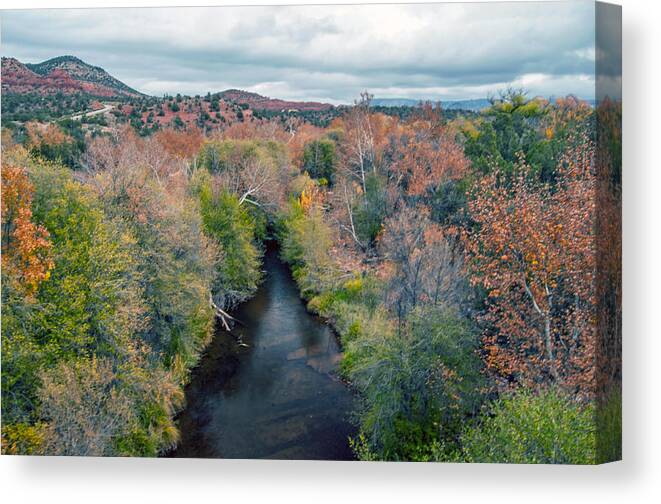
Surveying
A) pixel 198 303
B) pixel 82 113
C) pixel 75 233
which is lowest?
pixel 198 303

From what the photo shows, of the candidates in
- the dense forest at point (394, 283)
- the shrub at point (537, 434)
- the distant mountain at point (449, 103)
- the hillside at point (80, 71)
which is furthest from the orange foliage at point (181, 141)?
the shrub at point (537, 434)

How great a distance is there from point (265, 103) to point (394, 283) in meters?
4.11

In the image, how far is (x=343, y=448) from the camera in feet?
33.8

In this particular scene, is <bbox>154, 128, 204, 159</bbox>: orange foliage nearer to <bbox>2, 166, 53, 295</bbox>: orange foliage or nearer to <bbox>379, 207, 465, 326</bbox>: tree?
<bbox>2, 166, 53, 295</bbox>: orange foliage

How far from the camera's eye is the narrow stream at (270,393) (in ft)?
32.7

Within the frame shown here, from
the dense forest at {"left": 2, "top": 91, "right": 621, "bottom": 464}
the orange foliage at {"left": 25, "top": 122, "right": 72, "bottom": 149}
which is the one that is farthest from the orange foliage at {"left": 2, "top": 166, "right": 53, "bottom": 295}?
the orange foliage at {"left": 25, "top": 122, "right": 72, "bottom": 149}

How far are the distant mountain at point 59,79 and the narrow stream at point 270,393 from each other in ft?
19.7

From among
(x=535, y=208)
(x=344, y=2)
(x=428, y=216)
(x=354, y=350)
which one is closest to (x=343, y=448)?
(x=354, y=350)

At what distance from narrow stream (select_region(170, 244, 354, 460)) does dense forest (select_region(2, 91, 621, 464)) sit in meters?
0.41

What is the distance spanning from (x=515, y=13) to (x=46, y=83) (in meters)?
7.57

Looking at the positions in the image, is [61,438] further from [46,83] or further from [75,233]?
[46,83]

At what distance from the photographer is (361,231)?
12148mm

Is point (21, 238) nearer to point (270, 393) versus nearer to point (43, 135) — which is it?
point (43, 135)

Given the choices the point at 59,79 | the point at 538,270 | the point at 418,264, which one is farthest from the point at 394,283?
the point at 59,79
